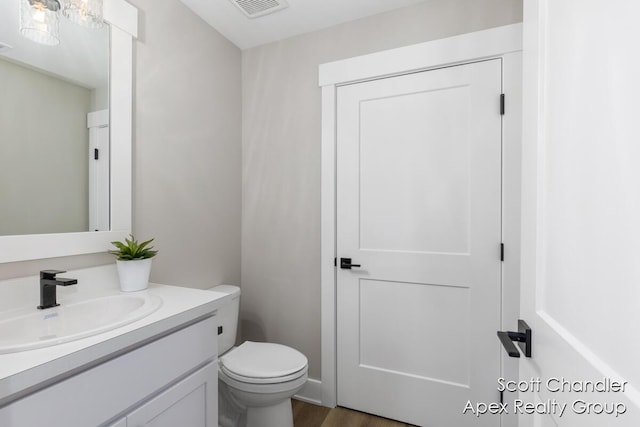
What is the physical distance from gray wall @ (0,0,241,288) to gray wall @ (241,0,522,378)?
0.34ft

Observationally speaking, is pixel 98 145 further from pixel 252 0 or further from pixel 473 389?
pixel 473 389

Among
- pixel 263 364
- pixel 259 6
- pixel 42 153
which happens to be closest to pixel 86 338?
pixel 42 153

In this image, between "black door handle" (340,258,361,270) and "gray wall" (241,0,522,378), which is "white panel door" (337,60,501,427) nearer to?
"black door handle" (340,258,361,270)

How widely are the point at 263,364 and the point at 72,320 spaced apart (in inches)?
32.5

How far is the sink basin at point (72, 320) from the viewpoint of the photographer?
2.92 feet

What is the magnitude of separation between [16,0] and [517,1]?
83.1 inches

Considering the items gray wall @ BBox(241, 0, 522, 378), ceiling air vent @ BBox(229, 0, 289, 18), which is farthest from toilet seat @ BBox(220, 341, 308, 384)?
ceiling air vent @ BBox(229, 0, 289, 18)

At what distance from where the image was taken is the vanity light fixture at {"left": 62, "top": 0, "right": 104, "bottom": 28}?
125 centimetres

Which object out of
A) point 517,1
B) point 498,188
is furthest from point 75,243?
point 517,1

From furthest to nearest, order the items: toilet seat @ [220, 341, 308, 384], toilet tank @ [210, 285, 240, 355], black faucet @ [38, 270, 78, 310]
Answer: toilet tank @ [210, 285, 240, 355]
toilet seat @ [220, 341, 308, 384]
black faucet @ [38, 270, 78, 310]

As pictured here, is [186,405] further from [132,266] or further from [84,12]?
[84,12]

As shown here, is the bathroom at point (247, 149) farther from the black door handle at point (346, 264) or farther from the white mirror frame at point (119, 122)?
the black door handle at point (346, 264)

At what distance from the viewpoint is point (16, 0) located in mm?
1118

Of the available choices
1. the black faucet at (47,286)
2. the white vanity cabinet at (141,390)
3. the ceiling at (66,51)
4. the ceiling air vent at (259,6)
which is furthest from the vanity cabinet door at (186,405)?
the ceiling air vent at (259,6)
